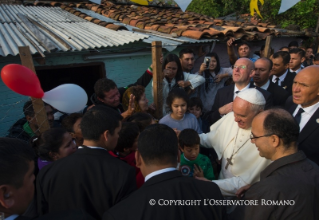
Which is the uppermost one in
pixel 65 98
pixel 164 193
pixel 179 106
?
pixel 65 98

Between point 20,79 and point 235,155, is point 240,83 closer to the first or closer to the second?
point 235,155

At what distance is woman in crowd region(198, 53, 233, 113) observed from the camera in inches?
177

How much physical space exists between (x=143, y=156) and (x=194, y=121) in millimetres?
1975

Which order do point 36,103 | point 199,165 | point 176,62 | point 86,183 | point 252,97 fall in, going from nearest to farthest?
1. point 86,183
2. point 252,97
3. point 36,103
4. point 199,165
5. point 176,62

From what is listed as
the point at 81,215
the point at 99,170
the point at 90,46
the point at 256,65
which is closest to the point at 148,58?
the point at 90,46

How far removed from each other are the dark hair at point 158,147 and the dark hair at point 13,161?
Result: 723mm

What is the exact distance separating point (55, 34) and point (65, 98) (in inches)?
121

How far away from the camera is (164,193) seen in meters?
1.24

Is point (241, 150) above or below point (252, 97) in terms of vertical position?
below

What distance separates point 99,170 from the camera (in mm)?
1587

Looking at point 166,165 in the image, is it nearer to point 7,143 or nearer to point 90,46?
point 7,143

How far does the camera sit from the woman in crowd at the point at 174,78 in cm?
385

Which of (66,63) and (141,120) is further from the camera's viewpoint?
(66,63)

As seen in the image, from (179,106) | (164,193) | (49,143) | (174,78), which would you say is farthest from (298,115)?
(49,143)
